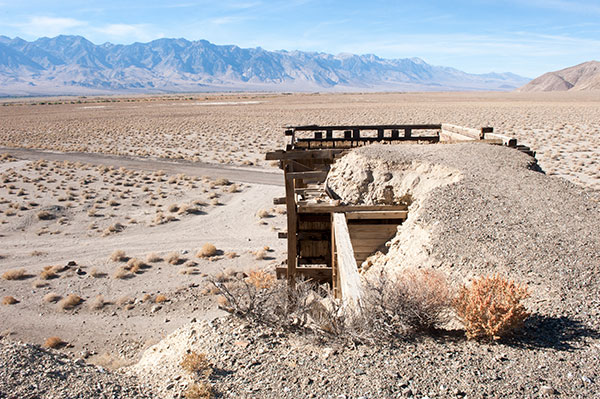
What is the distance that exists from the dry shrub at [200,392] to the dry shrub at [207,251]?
11030mm

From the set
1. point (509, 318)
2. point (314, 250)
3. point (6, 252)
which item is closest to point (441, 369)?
point (509, 318)

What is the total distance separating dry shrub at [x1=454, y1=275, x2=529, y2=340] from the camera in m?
4.04

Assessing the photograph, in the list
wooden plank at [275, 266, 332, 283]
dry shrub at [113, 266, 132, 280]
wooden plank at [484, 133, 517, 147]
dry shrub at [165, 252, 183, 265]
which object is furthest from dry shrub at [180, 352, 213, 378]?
dry shrub at [165, 252, 183, 265]

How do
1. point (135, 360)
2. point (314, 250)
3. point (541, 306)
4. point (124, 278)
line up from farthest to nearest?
point (124, 278) < point (314, 250) < point (135, 360) < point (541, 306)

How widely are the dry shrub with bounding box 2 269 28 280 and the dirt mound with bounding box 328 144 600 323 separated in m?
10.1

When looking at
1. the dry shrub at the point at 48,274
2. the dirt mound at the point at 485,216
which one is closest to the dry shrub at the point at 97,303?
the dry shrub at the point at 48,274

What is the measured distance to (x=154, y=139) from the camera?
4594 cm

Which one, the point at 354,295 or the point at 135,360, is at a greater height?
the point at 354,295

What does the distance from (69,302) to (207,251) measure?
4.64 m

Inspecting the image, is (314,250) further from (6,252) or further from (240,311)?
(6,252)

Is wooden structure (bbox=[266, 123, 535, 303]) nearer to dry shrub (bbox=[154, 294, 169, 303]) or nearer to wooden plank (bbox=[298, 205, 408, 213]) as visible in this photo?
wooden plank (bbox=[298, 205, 408, 213])

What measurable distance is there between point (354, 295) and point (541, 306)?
1.86 metres

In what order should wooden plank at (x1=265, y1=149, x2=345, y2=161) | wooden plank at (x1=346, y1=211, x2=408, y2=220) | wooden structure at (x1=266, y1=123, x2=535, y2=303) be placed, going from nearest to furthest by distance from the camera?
wooden plank at (x1=346, y1=211, x2=408, y2=220), wooden structure at (x1=266, y1=123, x2=535, y2=303), wooden plank at (x1=265, y1=149, x2=345, y2=161)

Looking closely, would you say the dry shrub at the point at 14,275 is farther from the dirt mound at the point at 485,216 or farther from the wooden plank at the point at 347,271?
the wooden plank at the point at 347,271
